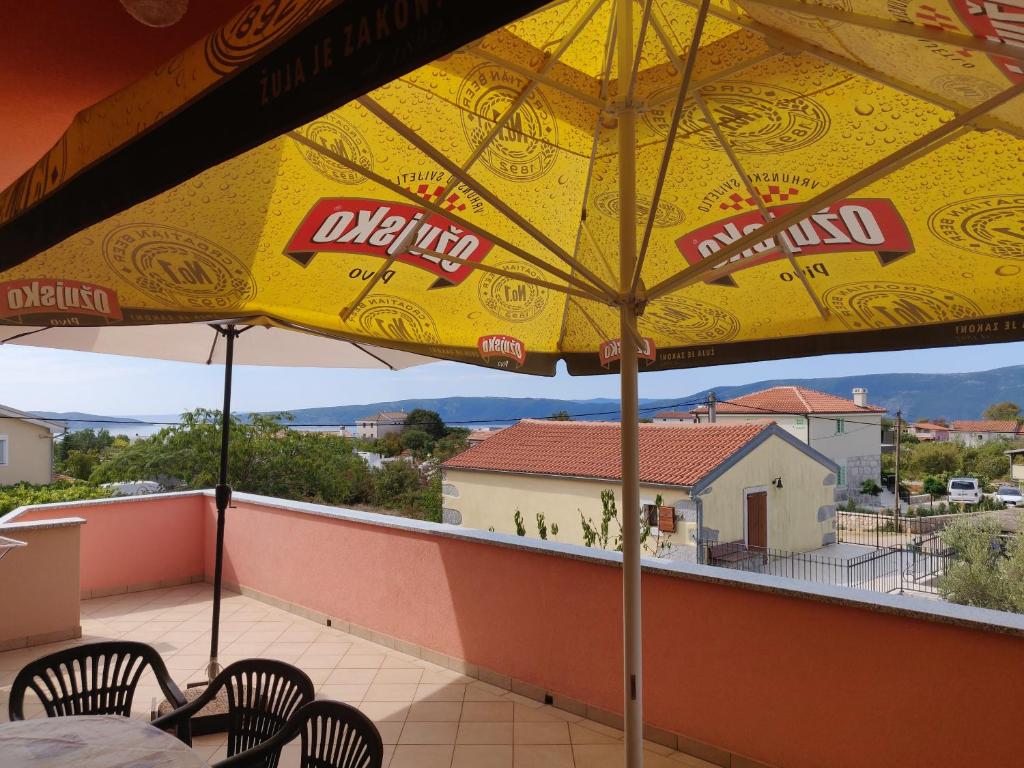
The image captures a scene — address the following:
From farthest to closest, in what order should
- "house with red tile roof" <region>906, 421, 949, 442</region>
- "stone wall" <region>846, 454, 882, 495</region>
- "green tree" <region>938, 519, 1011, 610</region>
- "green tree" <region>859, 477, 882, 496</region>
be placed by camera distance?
"house with red tile roof" <region>906, 421, 949, 442</region>
"green tree" <region>859, 477, 882, 496</region>
"stone wall" <region>846, 454, 882, 495</region>
"green tree" <region>938, 519, 1011, 610</region>

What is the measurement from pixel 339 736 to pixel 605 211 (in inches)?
105

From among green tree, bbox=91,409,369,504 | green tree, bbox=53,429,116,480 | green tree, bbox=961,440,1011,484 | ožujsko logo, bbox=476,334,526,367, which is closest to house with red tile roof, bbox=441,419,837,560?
green tree, bbox=91,409,369,504

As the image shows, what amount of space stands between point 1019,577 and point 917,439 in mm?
45797

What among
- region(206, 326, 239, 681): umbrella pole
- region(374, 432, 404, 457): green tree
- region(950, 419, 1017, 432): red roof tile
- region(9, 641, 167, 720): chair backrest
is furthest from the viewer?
region(950, 419, 1017, 432): red roof tile

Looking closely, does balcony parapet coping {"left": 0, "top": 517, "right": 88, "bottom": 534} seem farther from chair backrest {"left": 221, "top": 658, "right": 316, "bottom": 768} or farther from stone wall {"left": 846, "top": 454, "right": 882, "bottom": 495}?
stone wall {"left": 846, "top": 454, "right": 882, "bottom": 495}

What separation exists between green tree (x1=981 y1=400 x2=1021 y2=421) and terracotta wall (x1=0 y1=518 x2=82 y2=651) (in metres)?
75.1

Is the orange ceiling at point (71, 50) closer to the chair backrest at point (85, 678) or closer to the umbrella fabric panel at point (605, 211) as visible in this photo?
the umbrella fabric panel at point (605, 211)

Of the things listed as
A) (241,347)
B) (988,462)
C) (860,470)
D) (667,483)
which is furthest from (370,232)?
(988,462)

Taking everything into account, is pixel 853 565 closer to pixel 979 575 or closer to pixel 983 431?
pixel 979 575

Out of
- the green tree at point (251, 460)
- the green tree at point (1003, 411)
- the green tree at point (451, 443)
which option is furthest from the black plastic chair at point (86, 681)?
the green tree at point (1003, 411)

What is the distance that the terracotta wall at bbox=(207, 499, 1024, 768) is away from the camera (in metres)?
2.82

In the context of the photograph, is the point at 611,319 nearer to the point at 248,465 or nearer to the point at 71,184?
the point at 71,184

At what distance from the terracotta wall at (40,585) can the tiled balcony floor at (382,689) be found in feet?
0.40

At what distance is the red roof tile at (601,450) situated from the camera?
1602cm
